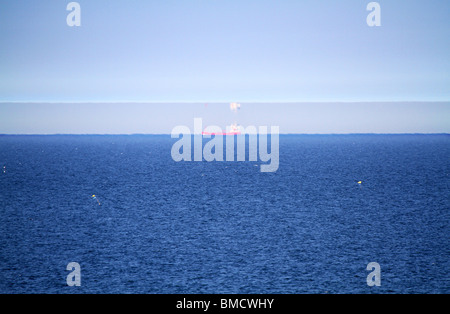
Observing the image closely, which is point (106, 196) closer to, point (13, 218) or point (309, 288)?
point (13, 218)

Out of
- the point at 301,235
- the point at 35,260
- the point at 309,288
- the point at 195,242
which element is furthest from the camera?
the point at 301,235

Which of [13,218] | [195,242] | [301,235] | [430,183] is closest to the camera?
[195,242]

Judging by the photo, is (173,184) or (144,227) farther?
(173,184)

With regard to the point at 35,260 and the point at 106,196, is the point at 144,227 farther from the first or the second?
the point at 106,196

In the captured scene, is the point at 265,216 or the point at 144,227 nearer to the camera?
the point at 144,227

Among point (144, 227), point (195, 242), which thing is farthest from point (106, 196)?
point (195, 242)

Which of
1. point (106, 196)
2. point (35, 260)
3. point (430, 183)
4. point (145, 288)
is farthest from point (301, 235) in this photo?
point (430, 183)

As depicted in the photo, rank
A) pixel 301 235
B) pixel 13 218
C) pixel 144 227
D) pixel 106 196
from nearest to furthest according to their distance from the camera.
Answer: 1. pixel 301 235
2. pixel 144 227
3. pixel 13 218
4. pixel 106 196
